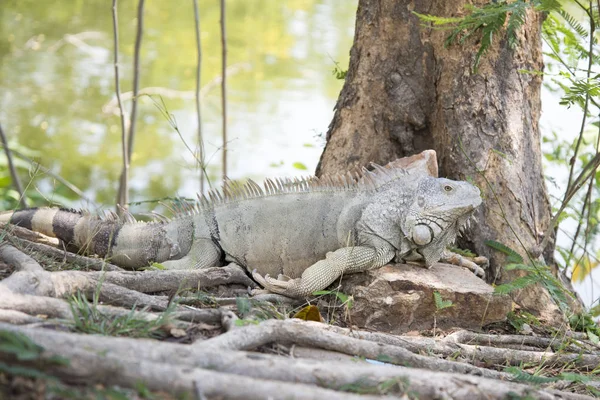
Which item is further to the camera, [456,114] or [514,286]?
[456,114]

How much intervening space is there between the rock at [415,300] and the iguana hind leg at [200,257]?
2.64 feet

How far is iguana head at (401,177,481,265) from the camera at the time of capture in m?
4.08

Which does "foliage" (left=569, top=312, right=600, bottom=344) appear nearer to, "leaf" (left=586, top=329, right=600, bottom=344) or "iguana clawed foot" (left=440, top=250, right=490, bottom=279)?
"leaf" (left=586, top=329, right=600, bottom=344)

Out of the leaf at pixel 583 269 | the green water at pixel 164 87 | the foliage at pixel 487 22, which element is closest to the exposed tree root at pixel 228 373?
the foliage at pixel 487 22

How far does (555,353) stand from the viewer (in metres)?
3.81

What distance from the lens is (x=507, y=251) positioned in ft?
14.5

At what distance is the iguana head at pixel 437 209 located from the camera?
4.08m

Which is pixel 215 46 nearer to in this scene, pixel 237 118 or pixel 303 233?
pixel 237 118

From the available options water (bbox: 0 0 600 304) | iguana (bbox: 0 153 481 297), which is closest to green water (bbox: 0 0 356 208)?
water (bbox: 0 0 600 304)

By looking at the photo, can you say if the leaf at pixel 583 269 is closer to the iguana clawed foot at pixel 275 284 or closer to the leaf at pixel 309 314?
the iguana clawed foot at pixel 275 284

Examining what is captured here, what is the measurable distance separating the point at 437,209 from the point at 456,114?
955mm

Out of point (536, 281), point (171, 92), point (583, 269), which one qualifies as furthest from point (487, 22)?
point (171, 92)

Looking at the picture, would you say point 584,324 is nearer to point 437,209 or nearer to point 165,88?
point 437,209

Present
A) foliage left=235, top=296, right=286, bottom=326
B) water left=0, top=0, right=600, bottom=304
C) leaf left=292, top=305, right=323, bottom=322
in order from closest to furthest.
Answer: foliage left=235, top=296, right=286, bottom=326
leaf left=292, top=305, right=323, bottom=322
water left=0, top=0, right=600, bottom=304
